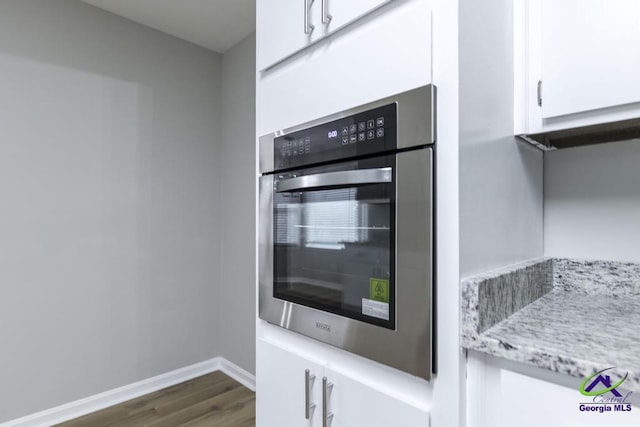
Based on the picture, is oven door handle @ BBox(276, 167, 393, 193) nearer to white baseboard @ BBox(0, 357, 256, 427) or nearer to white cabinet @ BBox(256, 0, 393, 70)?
white cabinet @ BBox(256, 0, 393, 70)

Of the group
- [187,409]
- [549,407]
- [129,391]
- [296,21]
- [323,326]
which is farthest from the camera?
[129,391]

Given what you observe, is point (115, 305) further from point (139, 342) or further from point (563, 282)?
point (563, 282)

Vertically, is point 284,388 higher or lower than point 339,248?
lower

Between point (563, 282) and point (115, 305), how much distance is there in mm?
2366

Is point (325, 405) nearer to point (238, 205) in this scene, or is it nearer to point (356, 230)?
point (356, 230)

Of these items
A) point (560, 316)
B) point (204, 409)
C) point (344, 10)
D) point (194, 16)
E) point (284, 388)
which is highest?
point (194, 16)

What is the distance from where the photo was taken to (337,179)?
0.98m

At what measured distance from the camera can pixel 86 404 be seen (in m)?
2.11

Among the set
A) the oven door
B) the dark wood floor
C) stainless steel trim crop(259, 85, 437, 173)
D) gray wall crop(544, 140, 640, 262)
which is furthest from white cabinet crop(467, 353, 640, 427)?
the dark wood floor

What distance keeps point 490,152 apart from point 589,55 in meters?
0.37

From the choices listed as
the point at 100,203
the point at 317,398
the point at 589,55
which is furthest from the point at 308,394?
the point at 100,203

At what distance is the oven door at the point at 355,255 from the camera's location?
31.5 inches

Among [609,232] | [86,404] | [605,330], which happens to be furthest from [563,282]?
[86,404]

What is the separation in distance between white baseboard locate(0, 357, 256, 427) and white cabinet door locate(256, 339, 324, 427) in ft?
4.14
